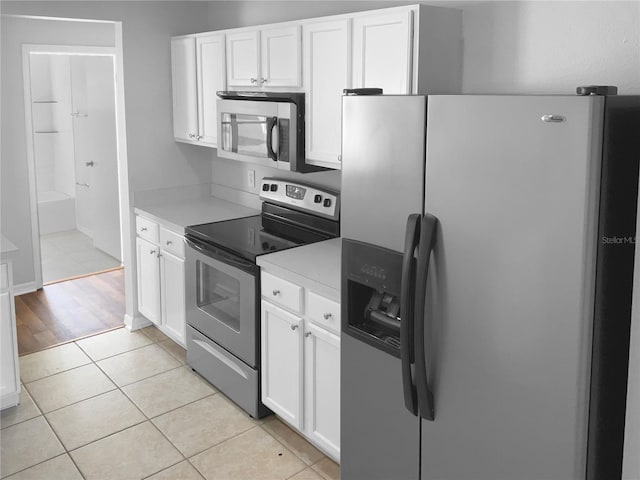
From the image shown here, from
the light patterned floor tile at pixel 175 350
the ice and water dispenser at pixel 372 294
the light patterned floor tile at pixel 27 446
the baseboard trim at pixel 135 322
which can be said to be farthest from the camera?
the baseboard trim at pixel 135 322

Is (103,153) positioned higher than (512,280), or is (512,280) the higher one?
(103,153)

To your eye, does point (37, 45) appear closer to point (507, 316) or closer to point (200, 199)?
point (200, 199)

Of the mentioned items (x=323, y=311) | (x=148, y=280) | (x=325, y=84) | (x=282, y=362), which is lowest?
(x=282, y=362)

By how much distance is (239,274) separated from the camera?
3.06 meters

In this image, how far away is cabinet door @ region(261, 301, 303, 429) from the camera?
110 inches

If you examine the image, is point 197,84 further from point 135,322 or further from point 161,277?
point 135,322

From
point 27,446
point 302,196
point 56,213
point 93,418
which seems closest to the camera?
point 27,446

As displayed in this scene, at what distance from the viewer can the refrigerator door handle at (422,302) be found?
1819 mm

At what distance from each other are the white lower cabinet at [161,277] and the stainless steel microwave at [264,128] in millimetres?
664

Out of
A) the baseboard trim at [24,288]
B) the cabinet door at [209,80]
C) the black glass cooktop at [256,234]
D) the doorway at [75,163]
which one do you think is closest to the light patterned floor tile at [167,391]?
the black glass cooktop at [256,234]

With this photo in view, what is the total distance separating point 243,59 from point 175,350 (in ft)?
6.23

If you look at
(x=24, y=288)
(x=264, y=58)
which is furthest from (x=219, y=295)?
(x=24, y=288)

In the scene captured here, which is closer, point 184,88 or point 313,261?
point 313,261

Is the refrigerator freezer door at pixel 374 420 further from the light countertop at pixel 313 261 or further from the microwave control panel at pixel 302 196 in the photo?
the microwave control panel at pixel 302 196
